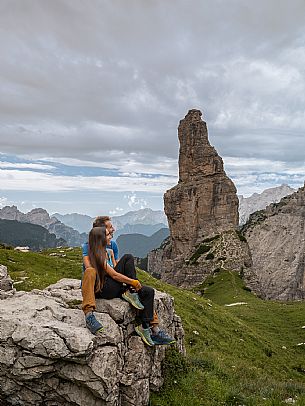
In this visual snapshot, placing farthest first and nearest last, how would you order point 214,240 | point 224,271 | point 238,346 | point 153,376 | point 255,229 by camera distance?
point 255,229 < point 214,240 < point 224,271 < point 238,346 < point 153,376

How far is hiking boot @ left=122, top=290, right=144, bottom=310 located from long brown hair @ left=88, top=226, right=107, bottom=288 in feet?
2.90

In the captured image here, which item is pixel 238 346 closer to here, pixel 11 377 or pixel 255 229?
pixel 11 377

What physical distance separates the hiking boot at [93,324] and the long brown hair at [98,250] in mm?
1436

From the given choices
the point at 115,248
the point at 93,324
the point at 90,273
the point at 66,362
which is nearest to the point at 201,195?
the point at 115,248

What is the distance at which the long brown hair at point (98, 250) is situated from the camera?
39.4ft

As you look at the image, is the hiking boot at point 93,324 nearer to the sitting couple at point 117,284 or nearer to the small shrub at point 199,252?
the sitting couple at point 117,284

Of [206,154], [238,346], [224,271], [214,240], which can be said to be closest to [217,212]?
[214,240]

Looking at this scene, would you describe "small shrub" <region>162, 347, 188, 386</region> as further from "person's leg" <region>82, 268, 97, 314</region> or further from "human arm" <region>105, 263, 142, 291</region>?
"person's leg" <region>82, 268, 97, 314</region>

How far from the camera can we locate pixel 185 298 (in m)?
33.5

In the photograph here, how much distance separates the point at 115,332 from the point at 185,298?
23.2 m

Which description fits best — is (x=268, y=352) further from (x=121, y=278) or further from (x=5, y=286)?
(x=5, y=286)

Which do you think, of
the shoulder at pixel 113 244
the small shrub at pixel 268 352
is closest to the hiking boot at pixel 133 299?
the shoulder at pixel 113 244

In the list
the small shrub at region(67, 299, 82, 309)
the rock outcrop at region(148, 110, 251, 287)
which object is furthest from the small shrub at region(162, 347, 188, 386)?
the rock outcrop at region(148, 110, 251, 287)

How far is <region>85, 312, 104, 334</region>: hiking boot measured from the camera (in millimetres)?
10733
